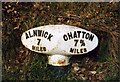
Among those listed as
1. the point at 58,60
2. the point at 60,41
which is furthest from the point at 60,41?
the point at 58,60

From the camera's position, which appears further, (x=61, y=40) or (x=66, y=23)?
(x=66, y=23)

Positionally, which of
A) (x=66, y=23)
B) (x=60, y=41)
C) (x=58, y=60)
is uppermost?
(x=66, y=23)

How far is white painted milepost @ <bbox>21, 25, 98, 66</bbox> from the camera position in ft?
9.05

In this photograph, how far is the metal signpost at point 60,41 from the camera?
9.05 feet

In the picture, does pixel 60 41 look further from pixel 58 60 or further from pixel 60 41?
pixel 58 60

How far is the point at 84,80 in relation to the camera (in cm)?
295

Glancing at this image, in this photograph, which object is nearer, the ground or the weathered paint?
the weathered paint

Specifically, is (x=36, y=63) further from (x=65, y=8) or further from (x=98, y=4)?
(x=98, y=4)

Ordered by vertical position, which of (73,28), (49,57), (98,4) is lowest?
(49,57)

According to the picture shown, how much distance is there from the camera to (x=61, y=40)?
2.75 m

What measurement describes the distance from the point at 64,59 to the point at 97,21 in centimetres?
42

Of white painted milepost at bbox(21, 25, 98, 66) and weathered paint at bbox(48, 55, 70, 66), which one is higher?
white painted milepost at bbox(21, 25, 98, 66)

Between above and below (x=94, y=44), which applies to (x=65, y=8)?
above

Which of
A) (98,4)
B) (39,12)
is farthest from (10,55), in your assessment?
(98,4)
